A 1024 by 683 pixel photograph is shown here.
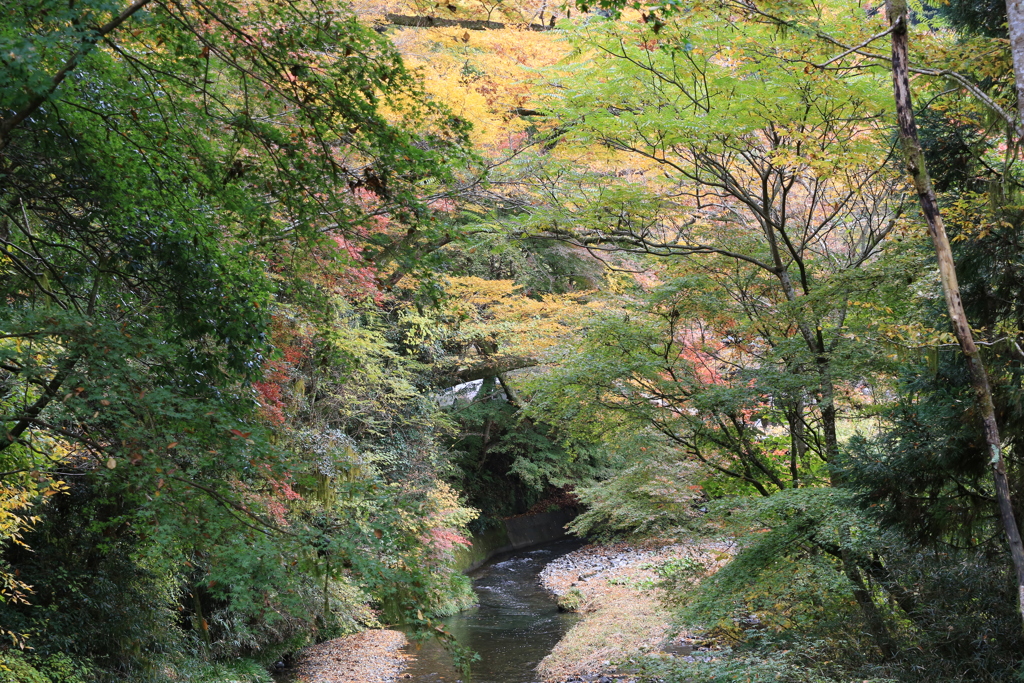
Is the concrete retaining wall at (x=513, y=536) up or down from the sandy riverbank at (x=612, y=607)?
up

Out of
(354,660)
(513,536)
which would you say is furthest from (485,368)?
(513,536)

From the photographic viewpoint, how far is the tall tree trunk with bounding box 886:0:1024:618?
3873 millimetres

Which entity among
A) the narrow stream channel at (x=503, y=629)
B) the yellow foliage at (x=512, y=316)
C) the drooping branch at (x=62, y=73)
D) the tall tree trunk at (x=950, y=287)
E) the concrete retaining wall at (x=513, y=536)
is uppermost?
the yellow foliage at (x=512, y=316)

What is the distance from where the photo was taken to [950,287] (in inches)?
161

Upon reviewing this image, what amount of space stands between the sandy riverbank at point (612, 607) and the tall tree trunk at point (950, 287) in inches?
142

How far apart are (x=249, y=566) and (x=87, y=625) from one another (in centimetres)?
426

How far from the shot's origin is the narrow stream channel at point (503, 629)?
1005 centimetres

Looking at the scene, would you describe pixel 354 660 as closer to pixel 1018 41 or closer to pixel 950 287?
pixel 950 287

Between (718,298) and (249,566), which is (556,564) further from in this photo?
(249,566)

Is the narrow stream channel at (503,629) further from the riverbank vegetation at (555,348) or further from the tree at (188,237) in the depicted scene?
the tree at (188,237)

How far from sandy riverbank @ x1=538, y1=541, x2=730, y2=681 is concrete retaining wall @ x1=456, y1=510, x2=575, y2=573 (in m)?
1.75

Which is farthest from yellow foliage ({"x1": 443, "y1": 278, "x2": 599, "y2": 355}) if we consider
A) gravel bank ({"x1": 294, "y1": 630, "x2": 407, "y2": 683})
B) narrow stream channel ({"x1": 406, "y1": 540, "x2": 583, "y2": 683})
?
gravel bank ({"x1": 294, "y1": 630, "x2": 407, "y2": 683})

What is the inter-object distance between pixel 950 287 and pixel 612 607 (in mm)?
9976

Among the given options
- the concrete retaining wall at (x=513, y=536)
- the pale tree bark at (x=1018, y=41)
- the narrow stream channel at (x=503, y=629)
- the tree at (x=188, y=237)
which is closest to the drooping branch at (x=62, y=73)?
the tree at (x=188, y=237)
